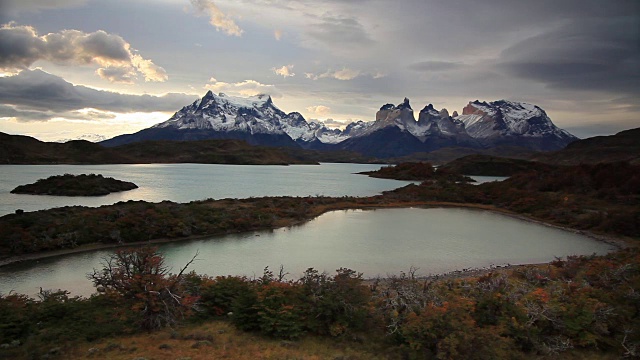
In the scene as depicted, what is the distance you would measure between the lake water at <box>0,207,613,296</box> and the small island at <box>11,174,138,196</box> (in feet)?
163

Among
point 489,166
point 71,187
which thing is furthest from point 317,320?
point 489,166

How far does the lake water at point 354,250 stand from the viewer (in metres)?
26.0

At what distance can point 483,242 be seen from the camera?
38.1 m

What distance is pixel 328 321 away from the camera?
14.2m

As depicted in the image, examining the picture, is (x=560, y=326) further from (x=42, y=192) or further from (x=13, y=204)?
(x=42, y=192)

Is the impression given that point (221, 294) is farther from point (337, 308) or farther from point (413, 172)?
point (413, 172)

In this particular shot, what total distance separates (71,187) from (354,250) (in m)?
65.6

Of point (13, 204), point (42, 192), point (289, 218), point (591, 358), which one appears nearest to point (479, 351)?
point (591, 358)

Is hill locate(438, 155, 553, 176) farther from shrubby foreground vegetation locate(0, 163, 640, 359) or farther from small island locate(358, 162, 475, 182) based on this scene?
shrubby foreground vegetation locate(0, 163, 640, 359)

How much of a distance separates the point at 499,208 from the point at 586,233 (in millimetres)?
20702

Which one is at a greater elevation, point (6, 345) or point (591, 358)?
point (6, 345)

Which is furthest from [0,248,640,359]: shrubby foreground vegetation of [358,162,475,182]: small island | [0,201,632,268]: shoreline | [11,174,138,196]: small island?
[358,162,475,182]: small island

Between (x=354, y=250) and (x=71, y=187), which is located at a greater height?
(x=71, y=187)

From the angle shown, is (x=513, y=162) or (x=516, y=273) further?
(x=513, y=162)
